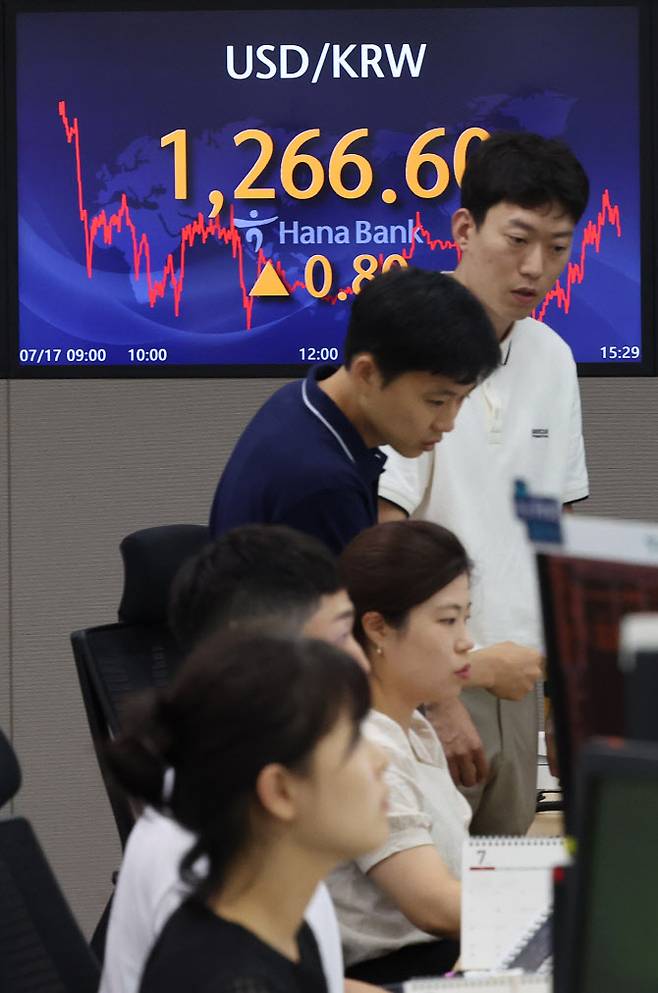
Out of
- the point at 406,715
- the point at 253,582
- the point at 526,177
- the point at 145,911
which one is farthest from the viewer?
the point at 526,177

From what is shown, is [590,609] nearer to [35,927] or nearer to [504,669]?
[35,927]

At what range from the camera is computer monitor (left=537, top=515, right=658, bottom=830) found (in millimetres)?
875

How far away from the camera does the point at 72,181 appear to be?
12.0 ft

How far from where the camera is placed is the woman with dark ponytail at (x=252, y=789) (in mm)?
1127

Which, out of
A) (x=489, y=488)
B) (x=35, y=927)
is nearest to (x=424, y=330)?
(x=489, y=488)

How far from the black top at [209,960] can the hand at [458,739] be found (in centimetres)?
111

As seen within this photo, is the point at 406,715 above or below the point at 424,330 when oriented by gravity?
below

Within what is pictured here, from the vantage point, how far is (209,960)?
112cm

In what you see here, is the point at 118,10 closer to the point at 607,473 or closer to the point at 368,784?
the point at 607,473

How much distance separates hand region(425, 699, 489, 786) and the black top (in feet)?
3.63

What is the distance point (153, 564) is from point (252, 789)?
3.92 feet

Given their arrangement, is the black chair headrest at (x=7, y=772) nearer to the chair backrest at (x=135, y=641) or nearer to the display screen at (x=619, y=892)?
the chair backrest at (x=135, y=641)

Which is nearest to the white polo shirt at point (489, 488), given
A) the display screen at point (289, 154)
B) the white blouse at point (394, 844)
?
the white blouse at point (394, 844)

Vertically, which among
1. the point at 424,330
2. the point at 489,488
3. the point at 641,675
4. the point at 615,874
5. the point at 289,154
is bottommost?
the point at 615,874
